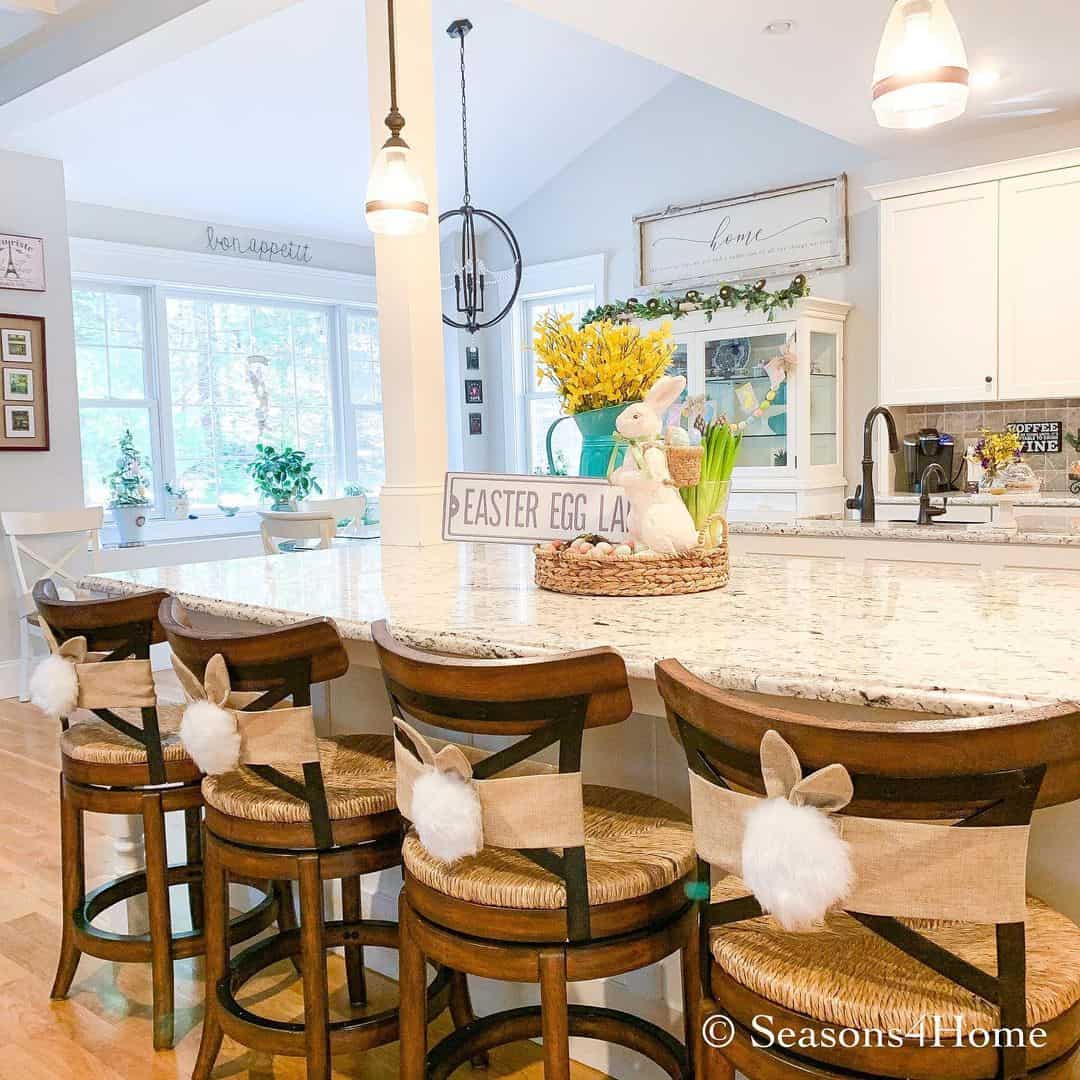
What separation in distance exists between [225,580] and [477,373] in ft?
17.7

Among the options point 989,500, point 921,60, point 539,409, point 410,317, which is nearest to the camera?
point 921,60

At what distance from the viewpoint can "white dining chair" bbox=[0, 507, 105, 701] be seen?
4.93 m

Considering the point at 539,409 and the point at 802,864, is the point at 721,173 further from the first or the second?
the point at 802,864

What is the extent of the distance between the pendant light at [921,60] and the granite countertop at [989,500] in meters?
2.89

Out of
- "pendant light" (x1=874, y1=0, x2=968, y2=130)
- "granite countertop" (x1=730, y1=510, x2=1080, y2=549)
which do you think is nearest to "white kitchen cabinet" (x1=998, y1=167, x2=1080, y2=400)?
"granite countertop" (x1=730, y1=510, x2=1080, y2=549)

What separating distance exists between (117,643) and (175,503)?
4339mm

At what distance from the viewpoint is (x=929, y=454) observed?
504cm

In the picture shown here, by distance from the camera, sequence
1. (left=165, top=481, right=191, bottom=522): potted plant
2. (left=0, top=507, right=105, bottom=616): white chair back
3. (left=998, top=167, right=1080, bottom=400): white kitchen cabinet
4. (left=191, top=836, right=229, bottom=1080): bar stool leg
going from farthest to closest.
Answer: (left=165, top=481, right=191, bottom=522): potted plant < (left=0, top=507, right=105, bottom=616): white chair back < (left=998, top=167, right=1080, bottom=400): white kitchen cabinet < (left=191, top=836, right=229, bottom=1080): bar stool leg

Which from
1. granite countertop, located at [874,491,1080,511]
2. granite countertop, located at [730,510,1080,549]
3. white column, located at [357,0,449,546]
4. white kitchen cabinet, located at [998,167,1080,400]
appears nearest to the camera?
white column, located at [357,0,449,546]

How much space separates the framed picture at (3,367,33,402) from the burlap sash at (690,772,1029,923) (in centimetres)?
506

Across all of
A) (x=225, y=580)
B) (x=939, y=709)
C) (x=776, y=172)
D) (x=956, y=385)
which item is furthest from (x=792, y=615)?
(x=776, y=172)

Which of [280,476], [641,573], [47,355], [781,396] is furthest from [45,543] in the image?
[641,573]

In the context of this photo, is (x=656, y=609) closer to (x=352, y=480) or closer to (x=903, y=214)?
(x=903, y=214)

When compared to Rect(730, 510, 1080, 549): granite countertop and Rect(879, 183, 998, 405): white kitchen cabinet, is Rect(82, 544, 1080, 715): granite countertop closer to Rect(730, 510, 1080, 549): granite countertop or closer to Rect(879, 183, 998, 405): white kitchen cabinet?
Rect(730, 510, 1080, 549): granite countertop
